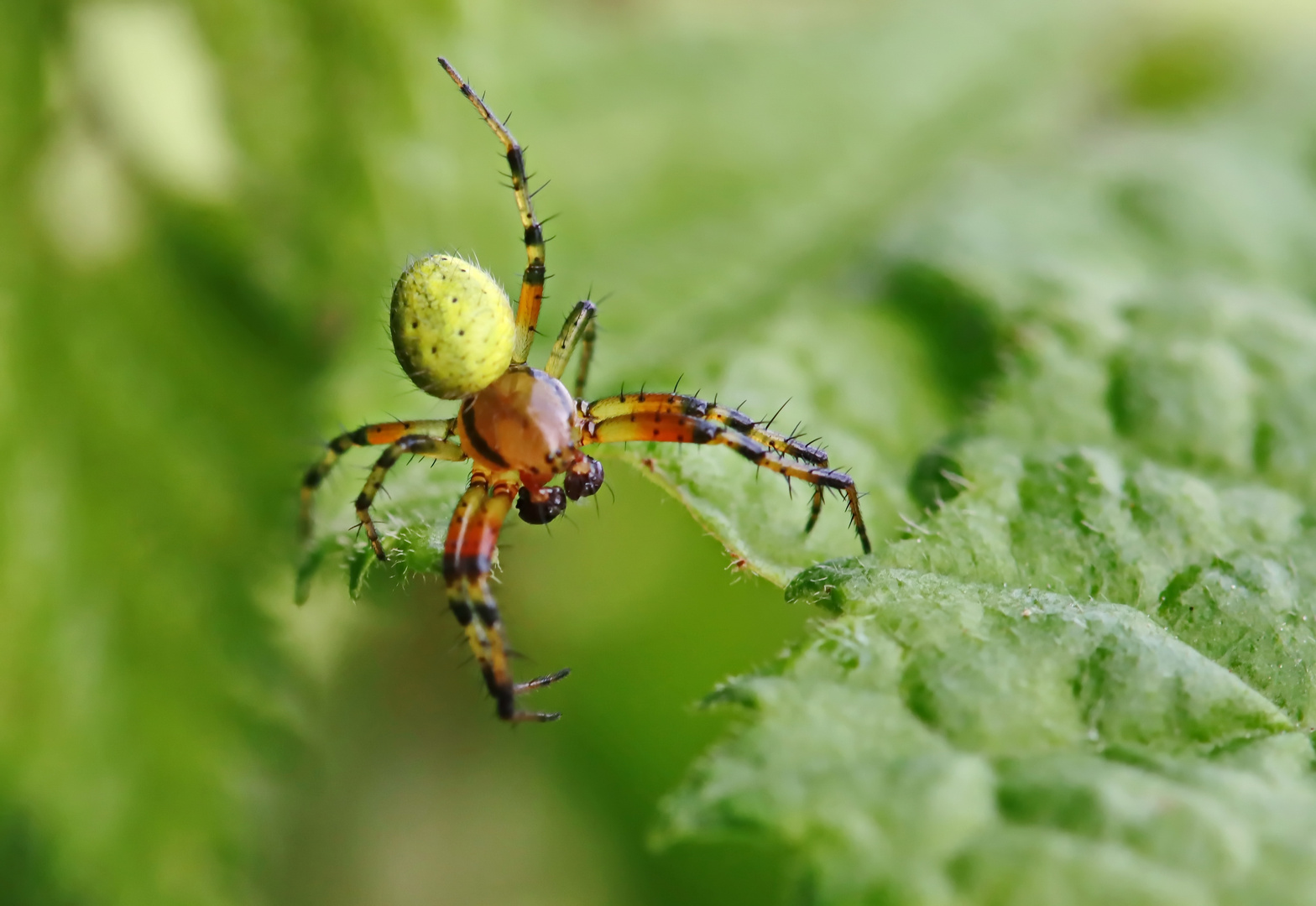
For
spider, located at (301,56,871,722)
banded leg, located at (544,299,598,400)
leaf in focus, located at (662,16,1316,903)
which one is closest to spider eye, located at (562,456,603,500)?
spider, located at (301,56,871,722)

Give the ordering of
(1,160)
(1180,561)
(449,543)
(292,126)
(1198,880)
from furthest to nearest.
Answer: (292,126)
(1,160)
(449,543)
(1180,561)
(1198,880)

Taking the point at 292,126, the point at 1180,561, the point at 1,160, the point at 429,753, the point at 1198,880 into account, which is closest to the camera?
the point at 1198,880

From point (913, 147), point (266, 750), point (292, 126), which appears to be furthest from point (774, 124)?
point (266, 750)

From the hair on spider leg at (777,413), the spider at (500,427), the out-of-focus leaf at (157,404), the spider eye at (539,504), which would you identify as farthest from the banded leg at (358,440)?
the hair on spider leg at (777,413)

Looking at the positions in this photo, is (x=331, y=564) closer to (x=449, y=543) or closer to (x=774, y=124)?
(x=449, y=543)

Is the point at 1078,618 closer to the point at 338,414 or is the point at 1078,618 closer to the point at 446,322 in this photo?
the point at 446,322

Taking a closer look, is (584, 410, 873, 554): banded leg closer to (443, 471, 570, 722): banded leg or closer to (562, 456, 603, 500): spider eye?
(562, 456, 603, 500): spider eye

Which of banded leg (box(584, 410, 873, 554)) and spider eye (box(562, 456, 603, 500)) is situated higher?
spider eye (box(562, 456, 603, 500))
